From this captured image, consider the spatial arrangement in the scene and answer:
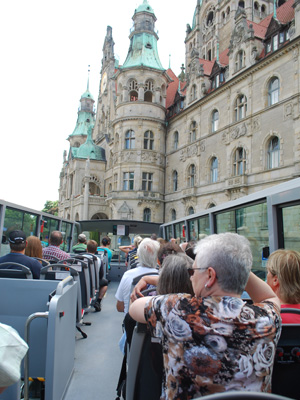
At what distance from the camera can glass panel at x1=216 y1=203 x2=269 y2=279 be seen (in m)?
6.04

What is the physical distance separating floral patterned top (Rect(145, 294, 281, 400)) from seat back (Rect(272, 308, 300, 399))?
24cm

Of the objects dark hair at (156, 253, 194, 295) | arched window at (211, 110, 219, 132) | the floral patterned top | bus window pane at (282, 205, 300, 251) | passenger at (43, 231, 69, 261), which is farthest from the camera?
arched window at (211, 110, 219, 132)

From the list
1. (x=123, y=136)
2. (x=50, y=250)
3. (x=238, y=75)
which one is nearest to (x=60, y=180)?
(x=123, y=136)

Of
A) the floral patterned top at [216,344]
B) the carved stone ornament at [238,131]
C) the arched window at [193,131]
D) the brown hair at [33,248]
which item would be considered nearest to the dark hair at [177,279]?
the floral patterned top at [216,344]

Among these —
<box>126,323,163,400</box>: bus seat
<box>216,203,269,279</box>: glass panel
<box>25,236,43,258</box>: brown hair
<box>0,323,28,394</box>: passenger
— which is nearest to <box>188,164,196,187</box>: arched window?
<box>216,203,269,279</box>: glass panel

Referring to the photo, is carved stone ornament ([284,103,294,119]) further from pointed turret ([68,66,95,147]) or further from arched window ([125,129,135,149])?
pointed turret ([68,66,95,147])

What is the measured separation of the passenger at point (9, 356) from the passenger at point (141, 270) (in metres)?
2.71

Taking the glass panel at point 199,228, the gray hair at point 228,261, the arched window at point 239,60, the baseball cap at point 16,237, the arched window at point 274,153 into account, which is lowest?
the gray hair at point 228,261

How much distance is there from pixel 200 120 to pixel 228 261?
28292 mm

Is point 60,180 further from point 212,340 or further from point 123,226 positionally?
point 212,340

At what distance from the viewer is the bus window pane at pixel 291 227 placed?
499 cm

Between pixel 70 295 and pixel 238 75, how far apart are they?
24.3 meters

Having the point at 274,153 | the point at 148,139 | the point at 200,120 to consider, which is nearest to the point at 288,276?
the point at 274,153

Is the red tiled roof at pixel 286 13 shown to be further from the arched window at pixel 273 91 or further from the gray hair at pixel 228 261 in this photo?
the gray hair at pixel 228 261
